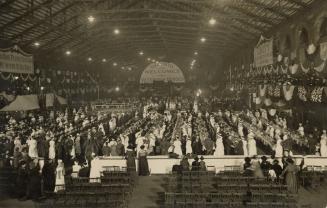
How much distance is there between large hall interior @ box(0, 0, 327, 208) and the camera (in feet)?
40.2

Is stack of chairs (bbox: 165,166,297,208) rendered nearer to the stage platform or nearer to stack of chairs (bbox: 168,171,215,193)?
stack of chairs (bbox: 168,171,215,193)

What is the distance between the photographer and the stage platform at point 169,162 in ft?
49.2

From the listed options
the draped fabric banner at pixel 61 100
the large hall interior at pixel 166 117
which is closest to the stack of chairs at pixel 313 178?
the large hall interior at pixel 166 117

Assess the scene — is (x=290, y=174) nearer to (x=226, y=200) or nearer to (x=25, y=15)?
(x=226, y=200)

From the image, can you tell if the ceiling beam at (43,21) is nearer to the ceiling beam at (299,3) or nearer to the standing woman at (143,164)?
the ceiling beam at (299,3)

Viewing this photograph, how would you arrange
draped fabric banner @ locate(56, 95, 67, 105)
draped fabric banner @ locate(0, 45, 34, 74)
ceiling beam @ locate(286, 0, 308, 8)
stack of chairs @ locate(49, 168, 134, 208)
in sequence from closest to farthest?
1. stack of chairs @ locate(49, 168, 134, 208)
2. ceiling beam @ locate(286, 0, 308, 8)
3. draped fabric banner @ locate(0, 45, 34, 74)
4. draped fabric banner @ locate(56, 95, 67, 105)

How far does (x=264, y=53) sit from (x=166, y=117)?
845 cm

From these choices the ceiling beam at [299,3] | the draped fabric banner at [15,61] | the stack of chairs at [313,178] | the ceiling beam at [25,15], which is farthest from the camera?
the draped fabric banner at [15,61]

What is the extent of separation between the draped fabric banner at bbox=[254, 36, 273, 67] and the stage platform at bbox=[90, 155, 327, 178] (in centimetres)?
1137

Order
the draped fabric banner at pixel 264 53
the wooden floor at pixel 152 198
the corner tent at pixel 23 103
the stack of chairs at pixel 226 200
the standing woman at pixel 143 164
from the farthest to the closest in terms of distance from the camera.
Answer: the corner tent at pixel 23 103, the draped fabric banner at pixel 264 53, the standing woman at pixel 143 164, the wooden floor at pixel 152 198, the stack of chairs at pixel 226 200

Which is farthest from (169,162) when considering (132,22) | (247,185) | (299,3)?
(132,22)

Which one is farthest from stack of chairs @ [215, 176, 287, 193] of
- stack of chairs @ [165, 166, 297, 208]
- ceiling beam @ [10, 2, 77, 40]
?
ceiling beam @ [10, 2, 77, 40]

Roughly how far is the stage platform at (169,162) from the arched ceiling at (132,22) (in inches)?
358

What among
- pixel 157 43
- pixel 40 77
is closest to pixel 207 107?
pixel 157 43
